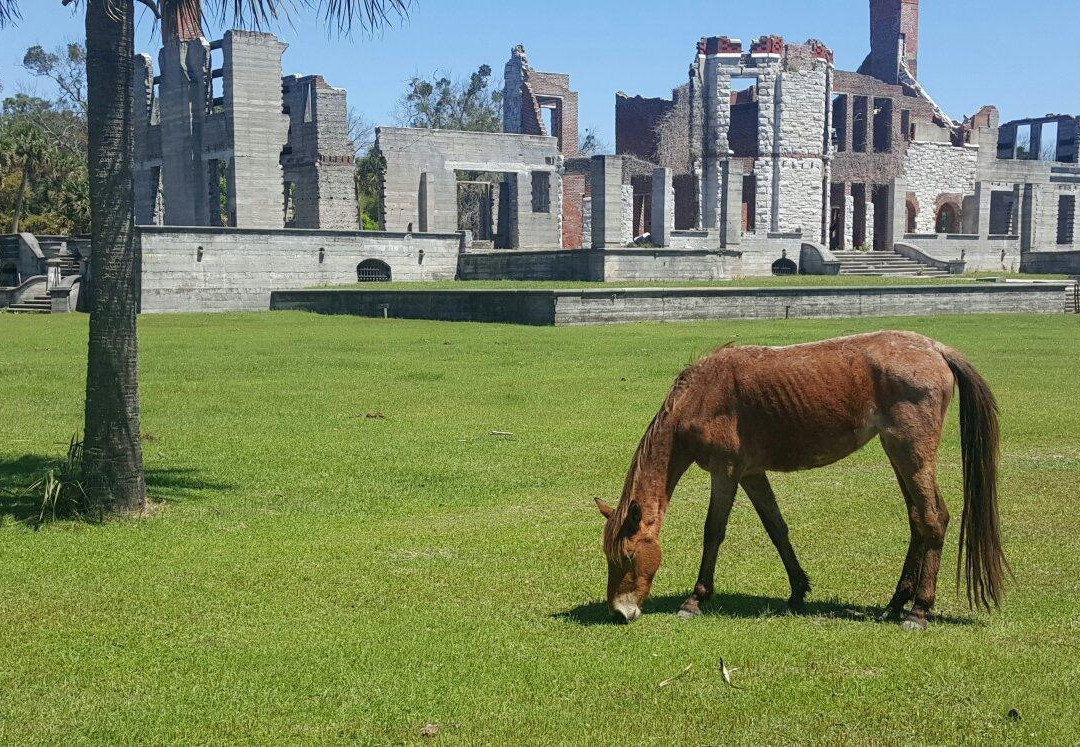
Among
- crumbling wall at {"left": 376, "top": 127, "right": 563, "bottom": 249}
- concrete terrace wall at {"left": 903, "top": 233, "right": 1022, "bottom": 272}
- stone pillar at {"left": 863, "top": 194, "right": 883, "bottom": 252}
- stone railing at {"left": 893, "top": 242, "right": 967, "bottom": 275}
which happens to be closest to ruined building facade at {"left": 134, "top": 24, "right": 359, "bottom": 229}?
crumbling wall at {"left": 376, "top": 127, "right": 563, "bottom": 249}

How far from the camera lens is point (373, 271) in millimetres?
40375

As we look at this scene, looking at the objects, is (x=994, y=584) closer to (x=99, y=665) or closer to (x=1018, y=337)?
(x=99, y=665)

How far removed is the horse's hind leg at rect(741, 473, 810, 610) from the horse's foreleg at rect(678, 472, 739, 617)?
0.21m

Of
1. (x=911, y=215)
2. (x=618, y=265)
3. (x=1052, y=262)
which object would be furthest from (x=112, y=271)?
(x=911, y=215)

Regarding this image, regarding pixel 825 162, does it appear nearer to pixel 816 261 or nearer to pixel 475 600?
pixel 816 261

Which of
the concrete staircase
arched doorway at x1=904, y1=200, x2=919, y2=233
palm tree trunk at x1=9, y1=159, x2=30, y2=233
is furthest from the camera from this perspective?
arched doorway at x1=904, y1=200, x2=919, y2=233

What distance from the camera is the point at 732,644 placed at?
5.49m

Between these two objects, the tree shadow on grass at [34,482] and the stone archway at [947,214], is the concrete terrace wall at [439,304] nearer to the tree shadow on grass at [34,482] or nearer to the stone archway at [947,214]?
the tree shadow on grass at [34,482]

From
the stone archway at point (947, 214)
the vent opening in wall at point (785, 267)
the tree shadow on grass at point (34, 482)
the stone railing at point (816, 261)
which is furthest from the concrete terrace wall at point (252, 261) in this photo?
the stone archway at point (947, 214)

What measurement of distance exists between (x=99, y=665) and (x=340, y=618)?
1.20m

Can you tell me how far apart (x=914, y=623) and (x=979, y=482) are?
2.54 ft

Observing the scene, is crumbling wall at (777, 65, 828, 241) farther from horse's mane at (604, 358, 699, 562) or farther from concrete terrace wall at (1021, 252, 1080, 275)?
horse's mane at (604, 358, 699, 562)

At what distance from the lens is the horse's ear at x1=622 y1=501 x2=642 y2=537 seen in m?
5.79

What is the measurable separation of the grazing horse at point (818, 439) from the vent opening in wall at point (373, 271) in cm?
3433
